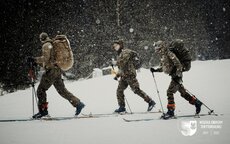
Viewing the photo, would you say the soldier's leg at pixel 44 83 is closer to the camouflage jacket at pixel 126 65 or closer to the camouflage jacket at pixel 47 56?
the camouflage jacket at pixel 47 56

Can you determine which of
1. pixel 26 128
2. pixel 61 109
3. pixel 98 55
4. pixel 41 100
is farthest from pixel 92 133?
pixel 98 55

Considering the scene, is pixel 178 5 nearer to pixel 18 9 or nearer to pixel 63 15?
pixel 63 15

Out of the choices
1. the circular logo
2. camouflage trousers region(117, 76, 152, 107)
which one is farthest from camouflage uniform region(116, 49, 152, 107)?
the circular logo

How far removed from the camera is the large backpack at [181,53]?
21.7ft

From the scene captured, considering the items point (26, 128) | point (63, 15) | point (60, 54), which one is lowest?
point (26, 128)

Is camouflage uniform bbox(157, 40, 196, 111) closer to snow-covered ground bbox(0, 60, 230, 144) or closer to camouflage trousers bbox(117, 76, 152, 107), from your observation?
snow-covered ground bbox(0, 60, 230, 144)

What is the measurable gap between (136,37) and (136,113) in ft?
44.1

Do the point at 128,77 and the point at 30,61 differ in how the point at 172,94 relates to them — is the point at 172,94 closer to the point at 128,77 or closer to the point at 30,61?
the point at 128,77

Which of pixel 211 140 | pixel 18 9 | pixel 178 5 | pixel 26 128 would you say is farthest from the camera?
pixel 178 5

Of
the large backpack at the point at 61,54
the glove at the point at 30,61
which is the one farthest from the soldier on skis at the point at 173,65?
the glove at the point at 30,61

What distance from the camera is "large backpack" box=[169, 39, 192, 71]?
6.61 metres

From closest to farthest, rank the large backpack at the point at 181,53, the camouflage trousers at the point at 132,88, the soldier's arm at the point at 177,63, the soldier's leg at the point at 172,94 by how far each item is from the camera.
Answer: the soldier's arm at the point at 177,63 < the soldier's leg at the point at 172,94 < the large backpack at the point at 181,53 < the camouflage trousers at the point at 132,88

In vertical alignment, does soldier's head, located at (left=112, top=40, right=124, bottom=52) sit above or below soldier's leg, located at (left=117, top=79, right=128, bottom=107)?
above

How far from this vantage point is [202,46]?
22.4m
